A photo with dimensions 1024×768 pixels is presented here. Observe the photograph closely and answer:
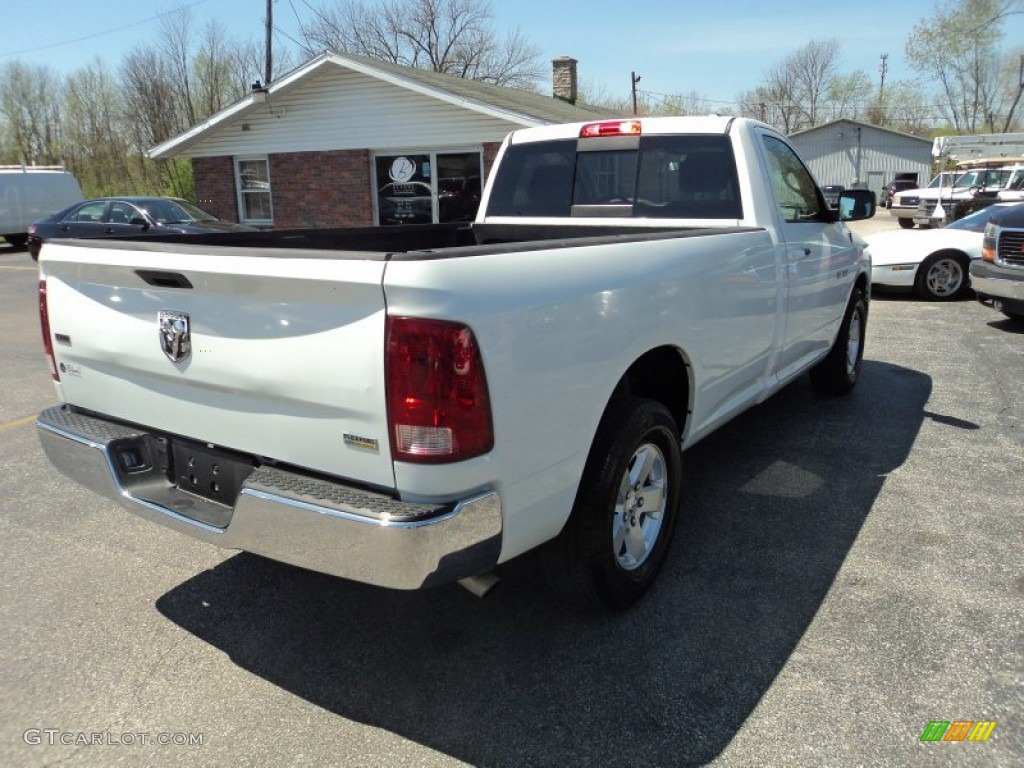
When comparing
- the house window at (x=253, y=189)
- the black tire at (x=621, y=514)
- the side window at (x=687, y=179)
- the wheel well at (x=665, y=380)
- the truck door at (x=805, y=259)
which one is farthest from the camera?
the house window at (x=253, y=189)

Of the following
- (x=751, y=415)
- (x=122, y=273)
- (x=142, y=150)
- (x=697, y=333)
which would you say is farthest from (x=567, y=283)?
(x=142, y=150)

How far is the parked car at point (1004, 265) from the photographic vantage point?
853 centimetres

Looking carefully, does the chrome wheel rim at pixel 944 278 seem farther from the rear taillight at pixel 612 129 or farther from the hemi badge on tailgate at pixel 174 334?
the hemi badge on tailgate at pixel 174 334

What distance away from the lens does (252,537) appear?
2.37m

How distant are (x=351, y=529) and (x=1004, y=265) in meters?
9.02

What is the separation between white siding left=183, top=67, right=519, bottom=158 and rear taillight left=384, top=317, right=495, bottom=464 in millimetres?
14796

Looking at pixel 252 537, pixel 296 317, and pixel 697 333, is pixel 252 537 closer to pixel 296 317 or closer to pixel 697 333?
pixel 296 317

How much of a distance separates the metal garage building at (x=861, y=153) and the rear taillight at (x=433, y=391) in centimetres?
5371

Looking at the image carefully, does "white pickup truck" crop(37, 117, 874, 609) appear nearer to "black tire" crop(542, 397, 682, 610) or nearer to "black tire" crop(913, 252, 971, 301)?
"black tire" crop(542, 397, 682, 610)

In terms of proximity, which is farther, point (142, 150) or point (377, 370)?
point (142, 150)

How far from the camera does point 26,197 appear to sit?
76.9ft

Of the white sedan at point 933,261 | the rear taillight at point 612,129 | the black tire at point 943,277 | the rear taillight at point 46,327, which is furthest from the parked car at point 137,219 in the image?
the rear taillight at point 46,327

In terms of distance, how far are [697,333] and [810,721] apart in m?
1.53

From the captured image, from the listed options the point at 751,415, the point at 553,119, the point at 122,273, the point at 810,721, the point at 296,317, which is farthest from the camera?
the point at 553,119
